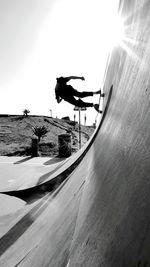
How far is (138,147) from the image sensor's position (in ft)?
2.70

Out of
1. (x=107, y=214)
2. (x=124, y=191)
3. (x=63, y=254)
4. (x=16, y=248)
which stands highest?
(x=124, y=191)

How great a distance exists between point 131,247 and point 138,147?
1.13ft

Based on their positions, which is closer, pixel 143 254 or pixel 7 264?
pixel 143 254

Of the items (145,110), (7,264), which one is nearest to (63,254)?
(145,110)

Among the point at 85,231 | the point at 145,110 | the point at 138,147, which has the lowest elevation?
the point at 85,231

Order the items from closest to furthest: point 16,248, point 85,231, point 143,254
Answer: point 143,254 < point 85,231 < point 16,248

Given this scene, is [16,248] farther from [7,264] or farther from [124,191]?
[124,191]

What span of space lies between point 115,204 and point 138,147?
0.76 ft

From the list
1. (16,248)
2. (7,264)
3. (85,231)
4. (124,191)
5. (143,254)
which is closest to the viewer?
(143,254)

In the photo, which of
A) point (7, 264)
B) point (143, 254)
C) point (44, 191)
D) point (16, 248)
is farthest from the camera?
point (44, 191)

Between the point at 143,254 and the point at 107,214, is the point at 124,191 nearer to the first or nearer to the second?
the point at 107,214

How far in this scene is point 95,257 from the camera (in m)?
0.79

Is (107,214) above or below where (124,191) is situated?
below

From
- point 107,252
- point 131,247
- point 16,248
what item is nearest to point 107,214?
point 107,252
